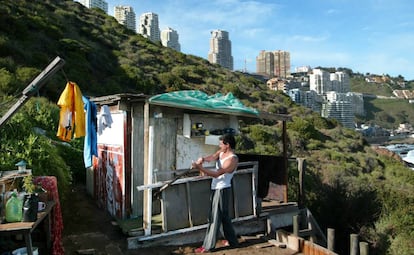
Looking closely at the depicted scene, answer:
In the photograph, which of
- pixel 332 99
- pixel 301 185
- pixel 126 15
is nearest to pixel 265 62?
→ pixel 332 99

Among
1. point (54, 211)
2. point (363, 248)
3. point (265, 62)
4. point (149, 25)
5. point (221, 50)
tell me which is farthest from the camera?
point (265, 62)

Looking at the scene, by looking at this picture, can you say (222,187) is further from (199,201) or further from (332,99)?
(332,99)

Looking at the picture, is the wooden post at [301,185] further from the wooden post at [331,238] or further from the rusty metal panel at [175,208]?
the rusty metal panel at [175,208]

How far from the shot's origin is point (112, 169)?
823 cm

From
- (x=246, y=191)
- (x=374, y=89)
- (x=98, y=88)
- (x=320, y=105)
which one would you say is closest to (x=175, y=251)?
(x=246, y=191)

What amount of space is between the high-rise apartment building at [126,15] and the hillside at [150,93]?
3120 cm

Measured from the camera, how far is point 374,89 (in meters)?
133

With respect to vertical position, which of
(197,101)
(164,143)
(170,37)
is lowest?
(164,143)

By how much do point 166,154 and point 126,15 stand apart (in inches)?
2895

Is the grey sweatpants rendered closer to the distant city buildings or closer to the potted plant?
the potted plant

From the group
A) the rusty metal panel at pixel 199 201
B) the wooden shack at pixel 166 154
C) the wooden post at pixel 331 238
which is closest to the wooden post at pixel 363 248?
the wooden post at pixel 331 238

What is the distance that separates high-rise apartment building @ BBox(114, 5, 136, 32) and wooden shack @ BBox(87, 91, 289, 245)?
70.0 metres

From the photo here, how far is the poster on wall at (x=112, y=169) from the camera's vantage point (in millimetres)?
7735

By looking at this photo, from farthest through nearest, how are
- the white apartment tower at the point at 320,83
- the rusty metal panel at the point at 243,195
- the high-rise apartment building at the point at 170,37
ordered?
the white apartment tower at the point at 320,83 < the high-rise apartment building at the point at 170,37 < the rusty metal panel at the point at 243,195
